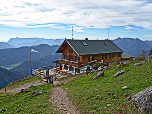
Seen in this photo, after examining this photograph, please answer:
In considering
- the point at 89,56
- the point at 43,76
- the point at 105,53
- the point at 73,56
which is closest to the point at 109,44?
the point at 105,53

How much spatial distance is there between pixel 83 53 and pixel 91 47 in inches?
196

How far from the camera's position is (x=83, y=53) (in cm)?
3197

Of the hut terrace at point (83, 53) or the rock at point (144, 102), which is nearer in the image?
the rock at point (144, 102)

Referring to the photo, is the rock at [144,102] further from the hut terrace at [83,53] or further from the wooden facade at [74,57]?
the wooden facade at [74,57]

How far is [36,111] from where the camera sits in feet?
33.0

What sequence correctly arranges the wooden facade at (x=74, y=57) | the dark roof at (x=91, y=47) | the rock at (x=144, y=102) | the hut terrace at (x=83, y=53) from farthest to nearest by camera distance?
1. the dark roof at (x=91, y=47)
2. the wooden facade at (x=74, y=57)
3. the hut terrace at (x=83, y=53)
4. the rock at (x=144, y=102)

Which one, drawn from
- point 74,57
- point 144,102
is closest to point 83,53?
point 74,57

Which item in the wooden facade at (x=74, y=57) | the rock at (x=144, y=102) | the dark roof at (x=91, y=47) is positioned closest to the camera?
the rock at (x=144, y=102)

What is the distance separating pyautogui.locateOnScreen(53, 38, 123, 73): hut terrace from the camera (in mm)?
32344

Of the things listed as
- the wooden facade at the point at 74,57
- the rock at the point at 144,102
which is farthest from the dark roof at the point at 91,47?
the rock at the point at 144,102

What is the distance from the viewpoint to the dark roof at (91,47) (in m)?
32.9

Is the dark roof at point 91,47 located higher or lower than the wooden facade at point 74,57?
higher

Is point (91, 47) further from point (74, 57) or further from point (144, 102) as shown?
point (144, 102)

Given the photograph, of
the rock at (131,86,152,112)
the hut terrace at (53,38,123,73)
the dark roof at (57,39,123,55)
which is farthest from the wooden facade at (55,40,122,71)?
the rock at (131,86,152,112)
